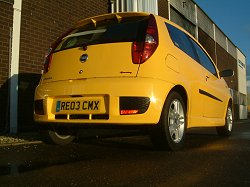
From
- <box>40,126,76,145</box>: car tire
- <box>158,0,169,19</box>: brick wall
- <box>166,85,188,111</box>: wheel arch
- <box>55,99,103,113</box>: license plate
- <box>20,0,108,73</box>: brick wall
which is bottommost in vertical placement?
<box>40,126,76,145</box>: car tire

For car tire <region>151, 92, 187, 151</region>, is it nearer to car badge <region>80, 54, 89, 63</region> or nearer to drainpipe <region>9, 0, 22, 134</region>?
car badge <region>80, 54, 89, 63</region>

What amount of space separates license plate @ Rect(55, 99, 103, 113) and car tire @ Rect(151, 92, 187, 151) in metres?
0.70

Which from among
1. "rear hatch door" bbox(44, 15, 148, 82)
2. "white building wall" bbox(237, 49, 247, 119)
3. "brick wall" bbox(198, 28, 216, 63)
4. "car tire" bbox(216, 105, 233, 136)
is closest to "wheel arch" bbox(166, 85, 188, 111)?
"rear hatch door" bbox(44, 15, 148, 82)

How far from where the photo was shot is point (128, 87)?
400 cm

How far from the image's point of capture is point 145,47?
13.8 ft

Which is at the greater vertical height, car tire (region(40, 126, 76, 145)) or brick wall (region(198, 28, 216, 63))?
brick wall (region(198, 28, 216, 63))

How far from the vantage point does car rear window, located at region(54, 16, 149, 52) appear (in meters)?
4.37

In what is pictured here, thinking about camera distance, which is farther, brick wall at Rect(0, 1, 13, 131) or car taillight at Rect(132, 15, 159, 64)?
brick wall at Rect(0, 1, 13, 131)

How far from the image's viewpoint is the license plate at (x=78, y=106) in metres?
4.11

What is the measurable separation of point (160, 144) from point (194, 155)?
40 cm

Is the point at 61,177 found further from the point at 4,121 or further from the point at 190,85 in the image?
A: the point at 4,121

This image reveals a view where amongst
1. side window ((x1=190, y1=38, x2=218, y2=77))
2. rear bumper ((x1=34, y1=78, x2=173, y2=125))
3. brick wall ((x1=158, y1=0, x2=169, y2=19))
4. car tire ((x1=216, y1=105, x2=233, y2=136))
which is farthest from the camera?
brick wall ((x1=158, y1=0, x2=169, y2=19))

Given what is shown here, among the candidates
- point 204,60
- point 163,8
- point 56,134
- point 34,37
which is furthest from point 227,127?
point 163,8

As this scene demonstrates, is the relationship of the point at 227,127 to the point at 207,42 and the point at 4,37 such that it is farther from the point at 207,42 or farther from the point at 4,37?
the point at 207,42
